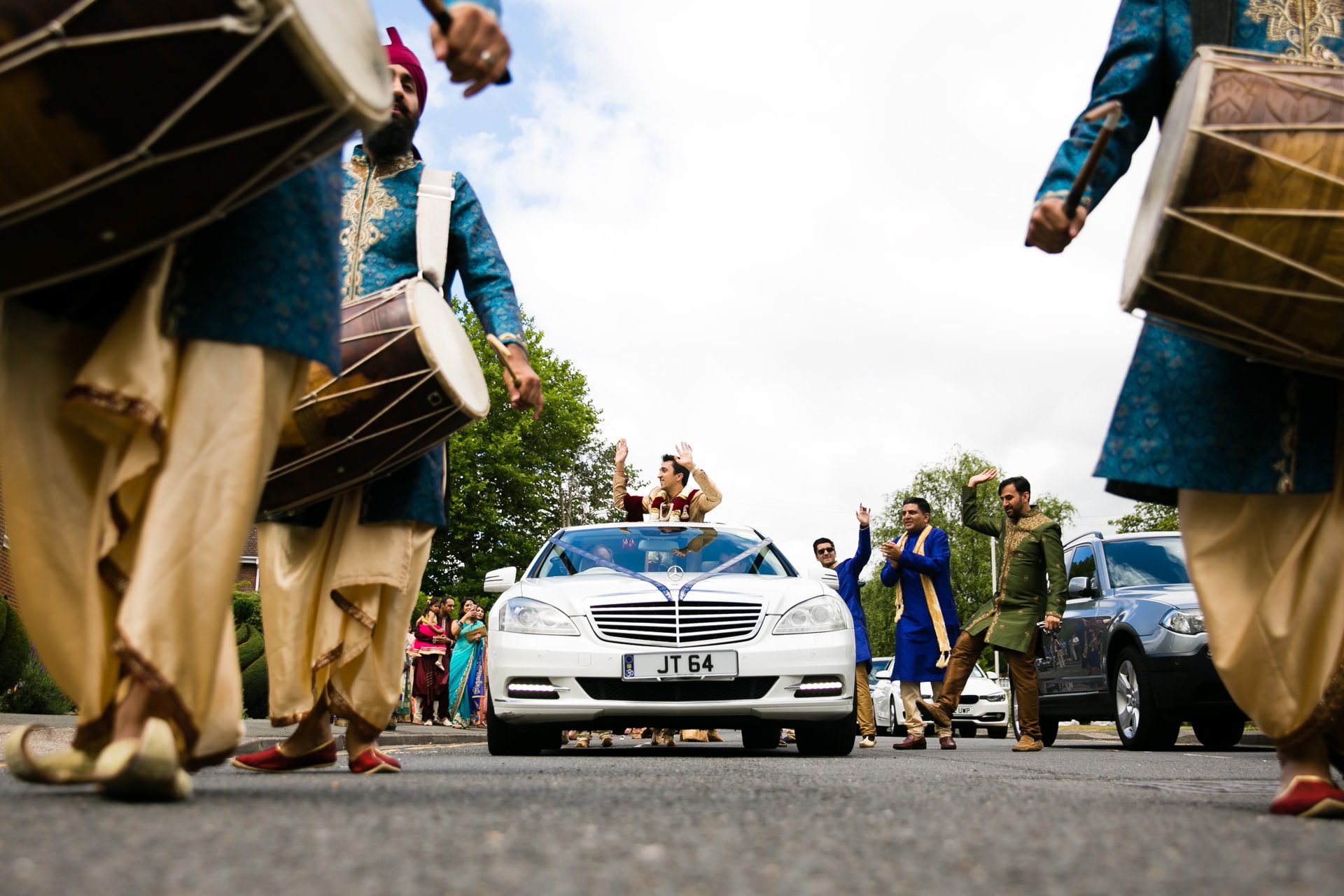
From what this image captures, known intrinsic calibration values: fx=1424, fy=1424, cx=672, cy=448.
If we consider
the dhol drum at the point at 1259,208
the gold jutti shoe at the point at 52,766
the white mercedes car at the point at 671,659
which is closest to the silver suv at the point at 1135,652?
the white mercedes car at the point at 671,659

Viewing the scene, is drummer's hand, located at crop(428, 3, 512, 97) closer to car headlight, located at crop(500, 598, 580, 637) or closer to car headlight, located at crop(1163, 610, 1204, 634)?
car headlight, located at crop(500, 598, 580, 637)

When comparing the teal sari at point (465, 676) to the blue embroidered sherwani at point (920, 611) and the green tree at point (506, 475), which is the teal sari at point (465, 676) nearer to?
the blue embroidered sherwani at point (920, 611)

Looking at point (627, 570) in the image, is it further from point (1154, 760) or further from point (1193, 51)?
point (1193, 51)

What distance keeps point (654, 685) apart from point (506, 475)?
3380cm

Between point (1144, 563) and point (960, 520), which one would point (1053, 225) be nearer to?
point (1144, 563)

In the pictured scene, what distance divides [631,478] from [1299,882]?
5496 centimetres

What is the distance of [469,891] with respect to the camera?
1791 millimetres

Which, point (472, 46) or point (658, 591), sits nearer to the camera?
point (472, 46)

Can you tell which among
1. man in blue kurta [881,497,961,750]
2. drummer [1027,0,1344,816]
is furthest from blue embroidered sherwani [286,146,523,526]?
man in blue kurta [881,497,961,750]

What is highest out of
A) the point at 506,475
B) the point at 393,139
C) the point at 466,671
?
the point at 506,475

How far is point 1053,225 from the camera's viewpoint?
3.72m

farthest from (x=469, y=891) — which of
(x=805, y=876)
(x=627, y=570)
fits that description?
(x=627, y=570)

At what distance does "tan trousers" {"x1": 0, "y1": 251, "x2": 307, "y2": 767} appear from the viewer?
2.94 m

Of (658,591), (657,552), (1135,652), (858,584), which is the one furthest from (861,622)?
(658,591)
